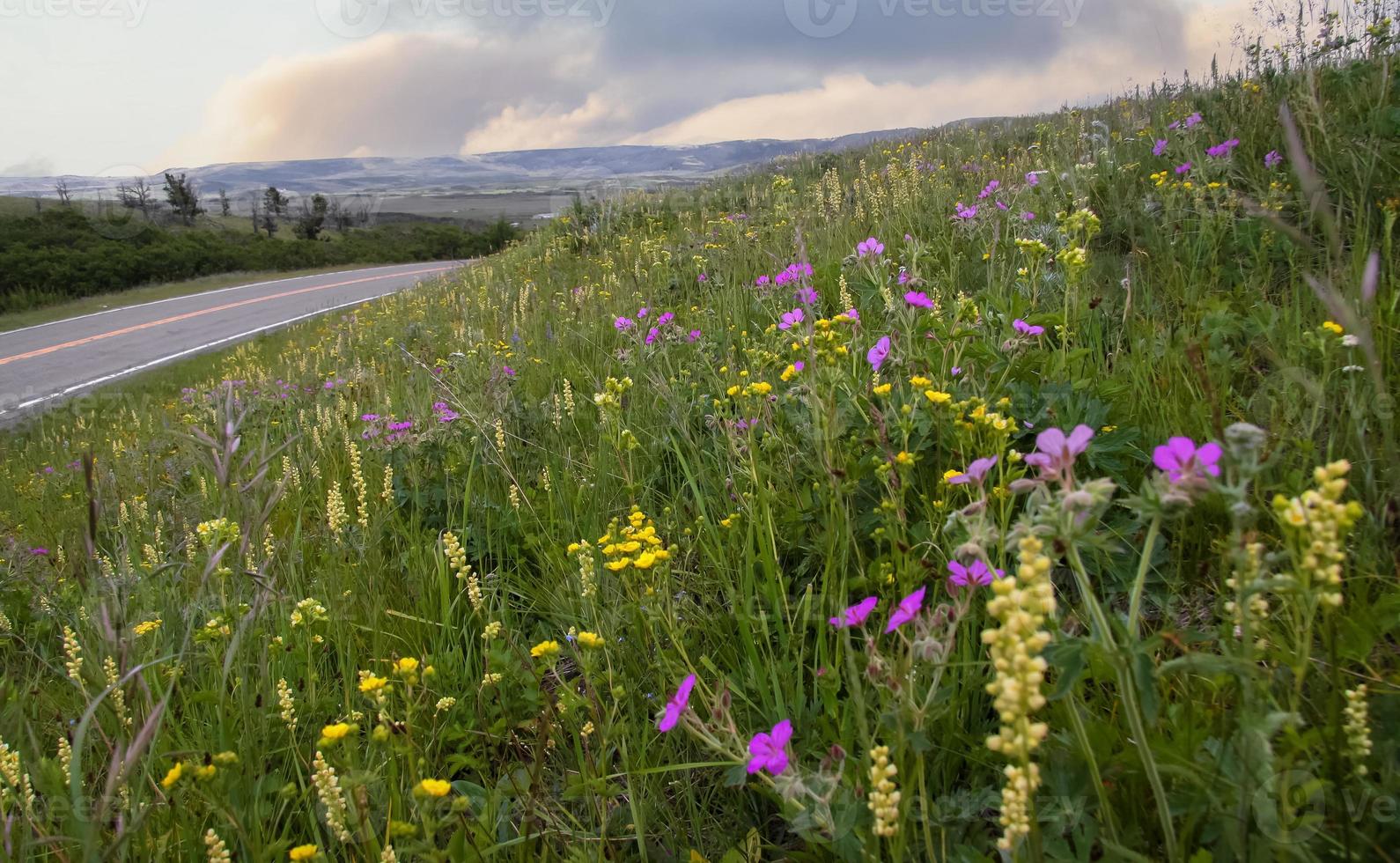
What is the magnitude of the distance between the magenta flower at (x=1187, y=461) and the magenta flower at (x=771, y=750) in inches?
22.5

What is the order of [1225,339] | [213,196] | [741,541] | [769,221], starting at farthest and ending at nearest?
1. [213,196]
2. [769,221]
3. [1225,339]
4. [741,541]

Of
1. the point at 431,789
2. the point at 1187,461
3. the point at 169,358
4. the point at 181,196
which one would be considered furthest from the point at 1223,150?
the point at 181,196

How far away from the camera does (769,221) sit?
18.3 ft

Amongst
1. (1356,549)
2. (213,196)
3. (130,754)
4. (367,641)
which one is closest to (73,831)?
(130,754)

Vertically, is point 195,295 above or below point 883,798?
above

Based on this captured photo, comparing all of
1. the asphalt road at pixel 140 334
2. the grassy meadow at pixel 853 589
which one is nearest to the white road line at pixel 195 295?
the asphalt road at pixel 140 334

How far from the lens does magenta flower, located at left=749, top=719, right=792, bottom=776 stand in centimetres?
100

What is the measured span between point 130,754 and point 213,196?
62.9 metres

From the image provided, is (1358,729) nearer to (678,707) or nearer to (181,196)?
(678,707)

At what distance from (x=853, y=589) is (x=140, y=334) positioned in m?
20.4

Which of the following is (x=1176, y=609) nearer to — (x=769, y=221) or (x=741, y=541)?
(x=741, y=541)

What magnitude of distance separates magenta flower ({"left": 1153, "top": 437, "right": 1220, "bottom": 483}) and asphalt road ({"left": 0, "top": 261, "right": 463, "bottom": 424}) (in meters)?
13.8

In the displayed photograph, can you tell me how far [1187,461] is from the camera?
2.45ft

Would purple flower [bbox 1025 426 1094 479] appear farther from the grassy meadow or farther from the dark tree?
the dark tree
